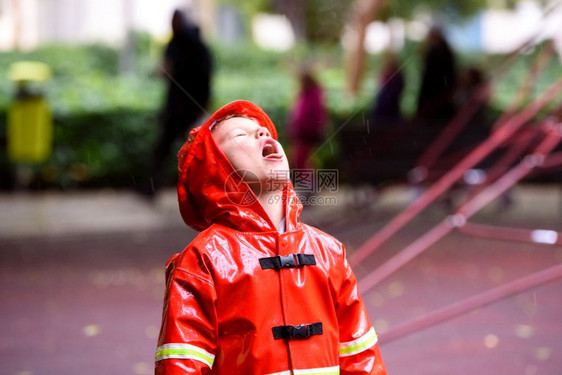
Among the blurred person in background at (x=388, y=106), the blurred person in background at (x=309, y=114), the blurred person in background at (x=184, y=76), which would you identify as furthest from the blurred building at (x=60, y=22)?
the blurred person in background at (x=184, y=76)

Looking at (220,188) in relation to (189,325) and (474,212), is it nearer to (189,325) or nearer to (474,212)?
(189,325)

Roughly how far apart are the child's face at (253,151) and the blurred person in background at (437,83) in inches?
288

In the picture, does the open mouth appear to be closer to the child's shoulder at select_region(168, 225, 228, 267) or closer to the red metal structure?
the child's shoulder at select_region(168, 225, 228, 267)

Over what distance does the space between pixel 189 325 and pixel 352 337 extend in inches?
16.0

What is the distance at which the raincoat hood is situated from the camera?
203 centimetres

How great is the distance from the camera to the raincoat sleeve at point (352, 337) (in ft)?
6.78

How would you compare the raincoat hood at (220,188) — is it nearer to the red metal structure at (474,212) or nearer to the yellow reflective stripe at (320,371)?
the yellow reflective stripe at (320,371)

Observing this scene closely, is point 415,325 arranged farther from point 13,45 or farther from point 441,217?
point 13,45

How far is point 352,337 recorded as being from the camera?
6.78 feet

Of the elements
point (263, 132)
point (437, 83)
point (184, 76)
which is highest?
point (263, 132)

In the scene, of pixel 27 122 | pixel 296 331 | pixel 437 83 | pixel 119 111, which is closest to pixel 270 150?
pixel 296 331

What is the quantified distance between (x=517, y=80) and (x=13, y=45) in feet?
41.4

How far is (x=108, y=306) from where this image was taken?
5.39 meters

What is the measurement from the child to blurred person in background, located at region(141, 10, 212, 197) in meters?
4.39
